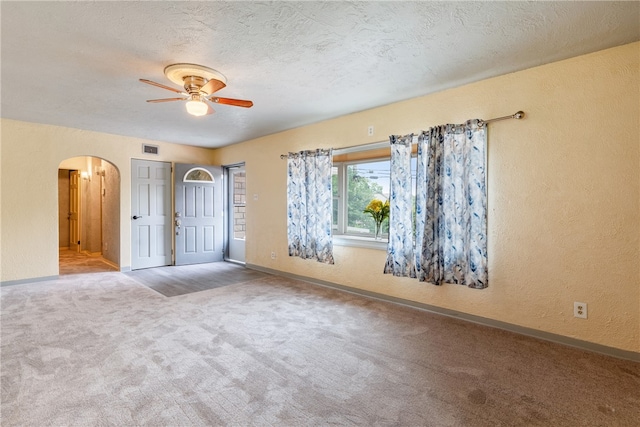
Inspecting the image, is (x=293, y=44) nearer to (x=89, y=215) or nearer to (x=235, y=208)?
(x=235, y=208)

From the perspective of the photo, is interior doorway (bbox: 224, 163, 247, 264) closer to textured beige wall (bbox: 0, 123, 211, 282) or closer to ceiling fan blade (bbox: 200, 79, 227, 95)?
textured beige wall (bbox: 0, 123, 211, 282)

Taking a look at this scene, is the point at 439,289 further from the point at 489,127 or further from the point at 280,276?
the point at 280,276

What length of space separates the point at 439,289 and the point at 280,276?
109 inches

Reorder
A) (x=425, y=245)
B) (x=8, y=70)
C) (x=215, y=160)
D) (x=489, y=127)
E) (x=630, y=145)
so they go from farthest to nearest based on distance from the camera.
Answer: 1. (x=215, y=160)
2. (x=425, y=245)
3. (x=489, y=127)
4. (x=8, y=70)
5. (x=630, y=145)

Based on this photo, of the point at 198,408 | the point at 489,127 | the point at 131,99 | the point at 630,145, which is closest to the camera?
the point at 198,408

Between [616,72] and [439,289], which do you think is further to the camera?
[439,289]

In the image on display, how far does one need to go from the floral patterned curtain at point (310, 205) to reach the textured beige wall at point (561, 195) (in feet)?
4.66

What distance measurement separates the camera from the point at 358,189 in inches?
183

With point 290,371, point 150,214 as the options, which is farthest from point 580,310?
point 150,214

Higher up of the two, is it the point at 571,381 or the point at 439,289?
the point at 439,289

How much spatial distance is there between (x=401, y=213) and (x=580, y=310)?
181 cm

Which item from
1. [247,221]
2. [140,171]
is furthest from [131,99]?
[247,221]

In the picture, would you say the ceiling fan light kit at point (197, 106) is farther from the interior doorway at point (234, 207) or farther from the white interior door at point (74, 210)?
the white interior door at point (74, 210)

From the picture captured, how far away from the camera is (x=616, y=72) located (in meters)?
2.49
